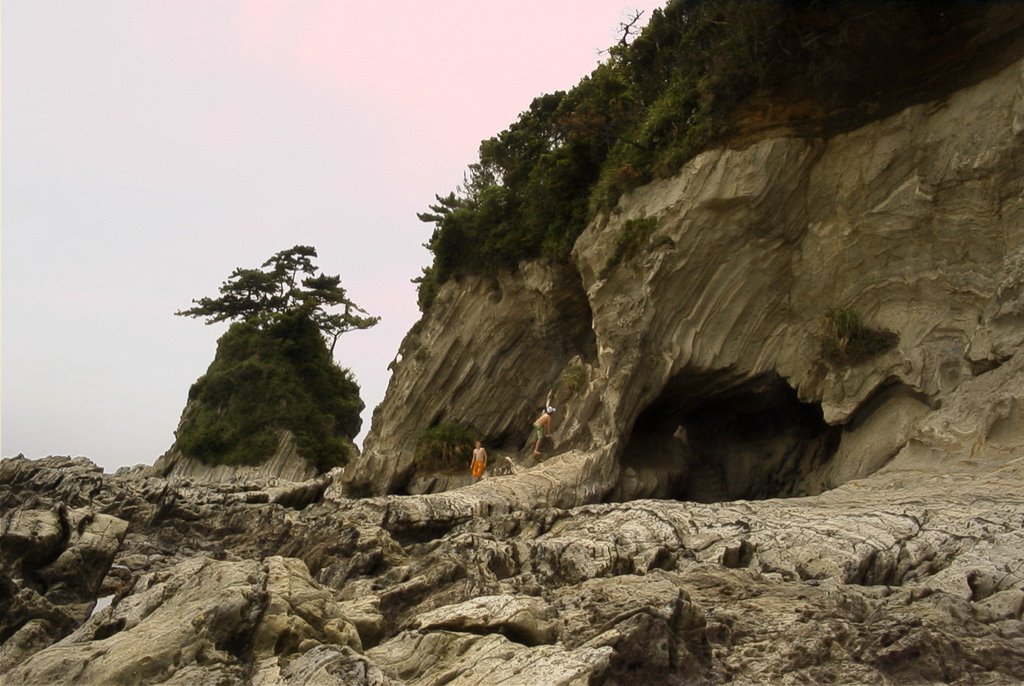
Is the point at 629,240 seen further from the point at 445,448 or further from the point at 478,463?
the point at 445,448

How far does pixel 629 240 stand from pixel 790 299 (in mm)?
4030

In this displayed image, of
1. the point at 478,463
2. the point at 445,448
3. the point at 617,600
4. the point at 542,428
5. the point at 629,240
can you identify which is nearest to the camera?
the point at 617,600

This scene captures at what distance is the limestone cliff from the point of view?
59.8ft

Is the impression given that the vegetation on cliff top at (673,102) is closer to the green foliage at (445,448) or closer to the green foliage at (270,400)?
the green foliage at (445,448)

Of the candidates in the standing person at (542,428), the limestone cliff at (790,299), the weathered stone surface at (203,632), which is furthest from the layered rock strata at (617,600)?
the standing person at (542,428)

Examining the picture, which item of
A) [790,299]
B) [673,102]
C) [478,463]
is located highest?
[673,102]

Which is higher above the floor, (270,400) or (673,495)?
(270,400)

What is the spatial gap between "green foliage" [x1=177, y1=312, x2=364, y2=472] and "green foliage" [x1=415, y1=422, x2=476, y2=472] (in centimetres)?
1508

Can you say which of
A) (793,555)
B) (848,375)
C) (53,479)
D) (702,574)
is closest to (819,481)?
(848,375)

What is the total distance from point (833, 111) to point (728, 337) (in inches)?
217

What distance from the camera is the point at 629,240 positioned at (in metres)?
22.5

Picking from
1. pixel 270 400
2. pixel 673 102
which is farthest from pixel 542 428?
pixel 270 400

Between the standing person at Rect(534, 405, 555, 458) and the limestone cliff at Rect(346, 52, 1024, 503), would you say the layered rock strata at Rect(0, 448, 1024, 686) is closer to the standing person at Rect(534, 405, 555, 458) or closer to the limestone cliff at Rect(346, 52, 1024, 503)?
the limestone cliff at Rect(346, 52, 1024, 503)

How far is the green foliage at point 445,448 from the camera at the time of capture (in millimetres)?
28391
